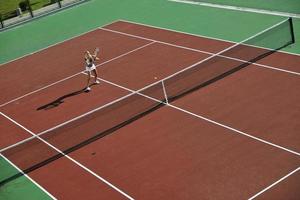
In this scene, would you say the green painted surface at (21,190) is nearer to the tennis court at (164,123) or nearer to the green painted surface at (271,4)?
the tennis court at (164,123)

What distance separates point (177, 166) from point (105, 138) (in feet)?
9.72

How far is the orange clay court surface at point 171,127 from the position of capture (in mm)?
13375

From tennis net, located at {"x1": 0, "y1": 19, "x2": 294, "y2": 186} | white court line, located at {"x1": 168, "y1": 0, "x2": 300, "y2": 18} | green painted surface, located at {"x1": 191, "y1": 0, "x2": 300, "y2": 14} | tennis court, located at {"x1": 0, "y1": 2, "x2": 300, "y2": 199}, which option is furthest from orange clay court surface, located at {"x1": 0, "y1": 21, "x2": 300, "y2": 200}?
green painted surface, located at {"x1": 191, "y1": 0, "x2": 300, "y2": 14}

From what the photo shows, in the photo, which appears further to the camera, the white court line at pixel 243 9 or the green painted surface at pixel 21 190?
the white court line at pixel 243 9

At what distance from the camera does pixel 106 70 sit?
2172 cm

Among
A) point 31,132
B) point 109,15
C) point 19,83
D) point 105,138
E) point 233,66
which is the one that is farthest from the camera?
point 109,15

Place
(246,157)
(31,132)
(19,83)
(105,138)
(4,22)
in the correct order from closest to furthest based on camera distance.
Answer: (246,157) < (105,138) < (31,132) < (19,83) < (4,22)

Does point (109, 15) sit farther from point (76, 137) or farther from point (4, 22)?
point (76, 137)

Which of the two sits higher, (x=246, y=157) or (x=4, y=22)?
(x=4, y=22)

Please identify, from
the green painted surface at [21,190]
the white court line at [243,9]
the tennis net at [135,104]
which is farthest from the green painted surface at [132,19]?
the green painted surface at [21,190]

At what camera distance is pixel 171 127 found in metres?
16.2

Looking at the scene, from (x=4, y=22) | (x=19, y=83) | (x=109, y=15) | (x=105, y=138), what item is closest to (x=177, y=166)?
(x=105, y=138)

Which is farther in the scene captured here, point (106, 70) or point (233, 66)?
point (106, 70)

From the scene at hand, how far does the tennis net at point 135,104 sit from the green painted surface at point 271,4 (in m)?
3.16
